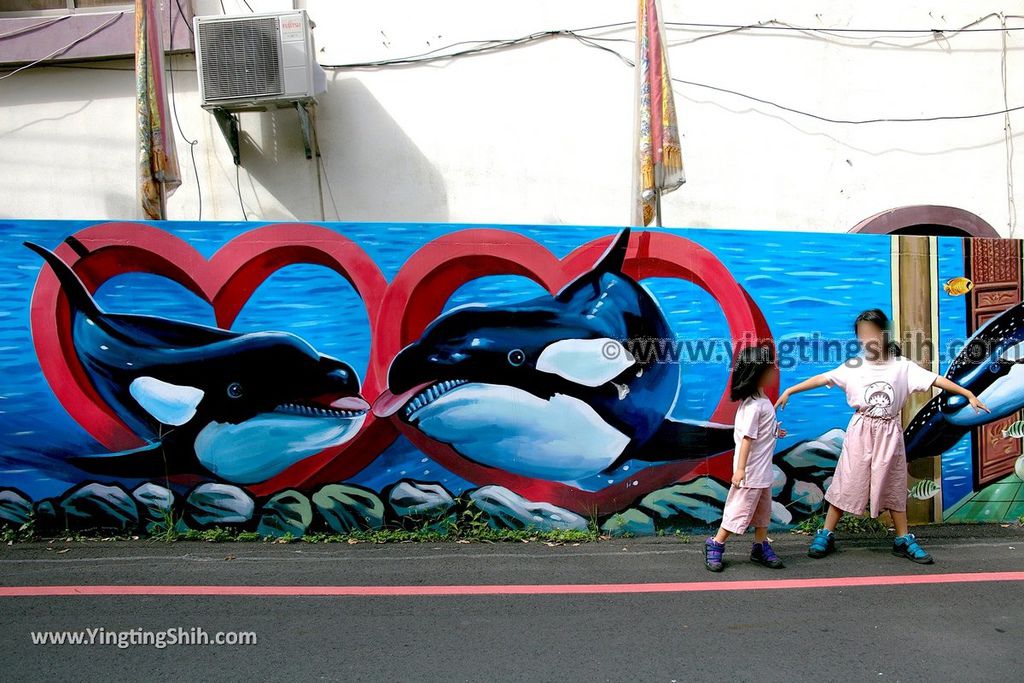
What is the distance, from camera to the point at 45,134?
6926 mm

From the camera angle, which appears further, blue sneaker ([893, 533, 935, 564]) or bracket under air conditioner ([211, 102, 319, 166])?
bracket under air conditioner ([211, 102, 319, 166])

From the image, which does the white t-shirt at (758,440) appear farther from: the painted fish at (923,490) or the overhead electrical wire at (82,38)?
the overhead electrical wire at (82,38)

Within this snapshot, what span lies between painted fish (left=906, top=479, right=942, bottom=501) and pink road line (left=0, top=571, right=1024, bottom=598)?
3.61 feet

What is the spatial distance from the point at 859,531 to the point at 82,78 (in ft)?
25.3

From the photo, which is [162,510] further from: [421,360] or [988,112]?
[988,112]

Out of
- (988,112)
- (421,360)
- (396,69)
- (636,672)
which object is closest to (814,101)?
(988,112)

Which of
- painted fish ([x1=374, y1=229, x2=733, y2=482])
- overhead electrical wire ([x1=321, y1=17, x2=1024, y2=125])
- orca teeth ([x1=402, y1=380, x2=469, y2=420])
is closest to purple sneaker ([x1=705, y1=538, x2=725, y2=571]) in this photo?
painted fish ([x1=374, y1=229, x2=733, y2=482])

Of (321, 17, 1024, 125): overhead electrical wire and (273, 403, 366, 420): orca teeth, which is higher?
(321, 17, 1024, 125): overhead electrical wire

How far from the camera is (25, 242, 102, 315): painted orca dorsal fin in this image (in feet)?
16.7

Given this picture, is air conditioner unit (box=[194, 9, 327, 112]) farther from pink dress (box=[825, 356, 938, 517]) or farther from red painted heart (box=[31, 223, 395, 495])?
pink dress (box=[825, 356, 938, 517])

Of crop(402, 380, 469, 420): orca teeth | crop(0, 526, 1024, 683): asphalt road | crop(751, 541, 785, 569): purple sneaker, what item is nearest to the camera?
crop(0, 526, 1024, 683): asphalt road

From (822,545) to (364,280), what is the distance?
3542mm

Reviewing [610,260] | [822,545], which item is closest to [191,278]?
[610,260]

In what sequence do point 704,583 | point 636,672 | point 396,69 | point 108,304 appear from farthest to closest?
point 396,69 < point 108,304 < point 704,583 < point 636,672
